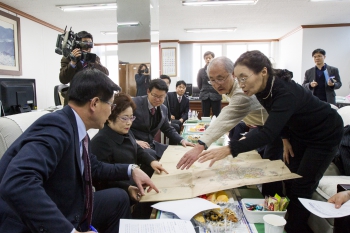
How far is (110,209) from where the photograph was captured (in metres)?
1.30

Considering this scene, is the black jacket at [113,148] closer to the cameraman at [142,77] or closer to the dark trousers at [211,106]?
the cameraman at [142,77]

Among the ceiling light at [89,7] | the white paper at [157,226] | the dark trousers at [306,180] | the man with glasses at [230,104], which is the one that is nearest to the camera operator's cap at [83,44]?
the man with glasses at [230,104]

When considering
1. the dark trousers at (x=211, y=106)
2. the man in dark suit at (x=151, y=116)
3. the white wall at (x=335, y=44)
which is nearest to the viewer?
the man in dark suit at (x=151, y=116)

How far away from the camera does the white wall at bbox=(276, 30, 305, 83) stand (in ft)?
21.6

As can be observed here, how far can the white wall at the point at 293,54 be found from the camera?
6590 mm

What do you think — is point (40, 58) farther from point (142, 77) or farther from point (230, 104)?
point (230, 104)

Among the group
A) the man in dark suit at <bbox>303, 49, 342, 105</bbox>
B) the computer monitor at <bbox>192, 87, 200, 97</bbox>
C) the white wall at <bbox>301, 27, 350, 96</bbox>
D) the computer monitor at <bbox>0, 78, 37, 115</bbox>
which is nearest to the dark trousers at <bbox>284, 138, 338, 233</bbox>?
the computer monitor at <bbox>0, 78, 37, 115</bbox>

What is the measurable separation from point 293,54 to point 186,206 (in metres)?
7.06

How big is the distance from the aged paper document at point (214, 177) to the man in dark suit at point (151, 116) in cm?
86

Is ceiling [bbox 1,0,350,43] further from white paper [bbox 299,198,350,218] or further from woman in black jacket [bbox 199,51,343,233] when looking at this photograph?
white paper [bbox 299,198,350,218]

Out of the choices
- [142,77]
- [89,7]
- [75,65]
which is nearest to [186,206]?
[75,65]

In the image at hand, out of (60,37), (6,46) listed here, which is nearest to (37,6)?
(6,46)

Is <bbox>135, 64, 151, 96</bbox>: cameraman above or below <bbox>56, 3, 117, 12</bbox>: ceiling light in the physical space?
below

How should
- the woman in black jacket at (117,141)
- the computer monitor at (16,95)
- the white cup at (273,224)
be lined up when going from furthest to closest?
the computer monitor at (16,95) → the woman in black jacket at (117,141) → the white cup at (273,224)
